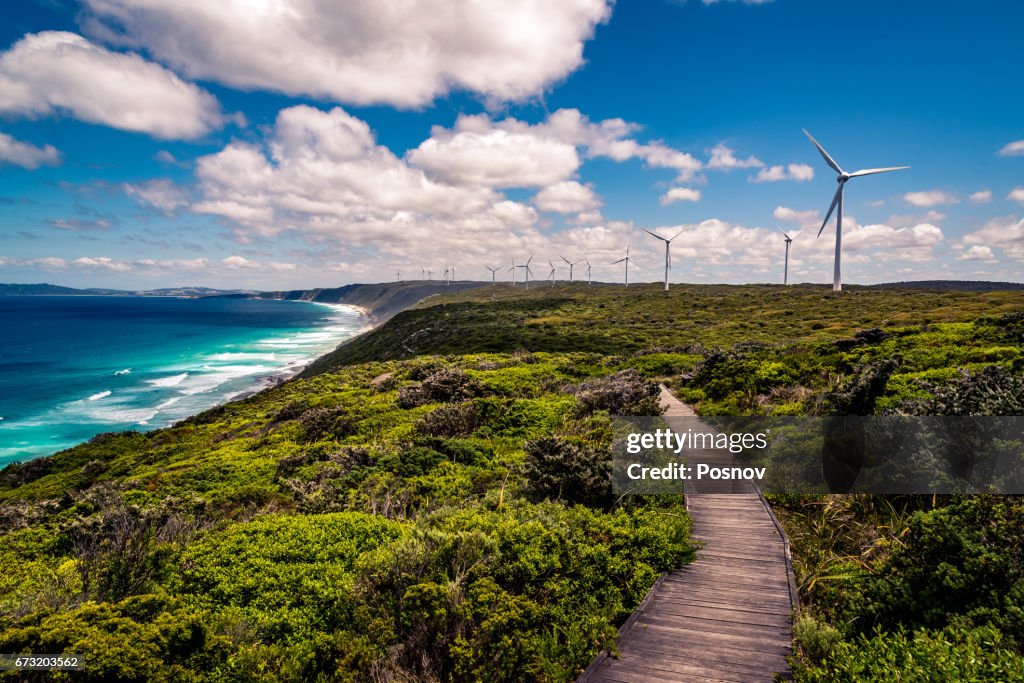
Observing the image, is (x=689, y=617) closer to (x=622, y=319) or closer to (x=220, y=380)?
(x=622, y=319)

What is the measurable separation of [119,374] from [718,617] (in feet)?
328

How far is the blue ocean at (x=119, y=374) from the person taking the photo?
49.4 metres

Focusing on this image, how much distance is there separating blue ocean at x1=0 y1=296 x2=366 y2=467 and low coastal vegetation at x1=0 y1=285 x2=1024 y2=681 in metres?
39.4

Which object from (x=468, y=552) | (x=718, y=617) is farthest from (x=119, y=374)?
(x=718, y=617)

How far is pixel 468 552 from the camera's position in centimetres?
746

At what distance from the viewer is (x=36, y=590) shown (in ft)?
23.9

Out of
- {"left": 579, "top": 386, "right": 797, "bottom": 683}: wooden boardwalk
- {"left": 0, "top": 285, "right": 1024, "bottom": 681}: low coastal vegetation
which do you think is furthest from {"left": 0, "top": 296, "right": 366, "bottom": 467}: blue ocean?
{"left": 579, "top": 386, "right": 797, "bottom": 683}: wooden boardwalk

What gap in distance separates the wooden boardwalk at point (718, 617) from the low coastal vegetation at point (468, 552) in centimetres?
31

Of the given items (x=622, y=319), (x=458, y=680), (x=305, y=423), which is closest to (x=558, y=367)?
(x=305, y=423)

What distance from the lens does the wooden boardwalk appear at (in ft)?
19.5

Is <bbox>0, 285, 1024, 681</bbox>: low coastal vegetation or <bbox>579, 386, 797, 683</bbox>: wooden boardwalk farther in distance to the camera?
<bbox>579, 386, 797, 683</bbox>: wooden boardwalk

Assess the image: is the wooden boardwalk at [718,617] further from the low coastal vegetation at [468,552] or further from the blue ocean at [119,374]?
the blue ocean at [119,374]

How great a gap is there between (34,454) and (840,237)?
103197 mm

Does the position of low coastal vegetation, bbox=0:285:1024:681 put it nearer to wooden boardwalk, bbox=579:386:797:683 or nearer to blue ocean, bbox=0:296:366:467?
wooden boardwalk, bbox=579:386:797:683
